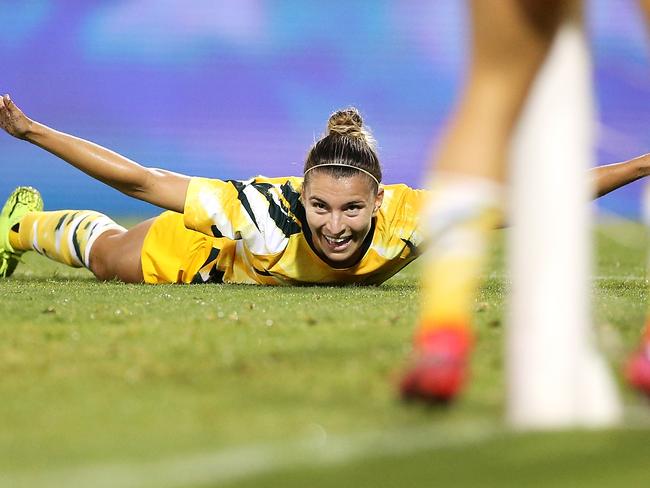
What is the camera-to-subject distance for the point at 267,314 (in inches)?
82.3

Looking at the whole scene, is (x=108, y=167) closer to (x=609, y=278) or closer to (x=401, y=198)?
(x=401, y=198)

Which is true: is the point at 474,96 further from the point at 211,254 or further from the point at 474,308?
the point at 211,254

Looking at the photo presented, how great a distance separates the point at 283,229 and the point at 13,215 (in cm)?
131

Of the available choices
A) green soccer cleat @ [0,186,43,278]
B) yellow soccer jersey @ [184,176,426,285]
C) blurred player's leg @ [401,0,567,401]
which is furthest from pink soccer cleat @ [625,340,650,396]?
green soccer cleat @ [0,186,43,278]

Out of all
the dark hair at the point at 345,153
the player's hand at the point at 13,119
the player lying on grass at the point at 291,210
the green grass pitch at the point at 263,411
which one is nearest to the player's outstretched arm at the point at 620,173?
the player lying on grass at the point at 291,210

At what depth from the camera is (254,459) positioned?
928mm

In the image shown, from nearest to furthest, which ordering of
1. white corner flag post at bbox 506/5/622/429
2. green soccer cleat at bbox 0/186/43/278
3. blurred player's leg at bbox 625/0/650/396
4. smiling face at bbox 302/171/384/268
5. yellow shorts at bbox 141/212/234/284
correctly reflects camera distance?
white corner flag post at bbox 506/5/622/429 → blurred player's leg at bbox 625/0/650/396 → smiling face at bbox 302/171/384/268 → yellow shorts at bbox 141/212/234/284 → green soccer cleat at bbox 0/186/43/278

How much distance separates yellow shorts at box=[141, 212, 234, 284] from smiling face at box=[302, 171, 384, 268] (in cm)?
40

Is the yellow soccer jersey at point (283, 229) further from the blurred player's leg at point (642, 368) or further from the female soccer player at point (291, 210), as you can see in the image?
the blurred player's leg at point (642, 368)

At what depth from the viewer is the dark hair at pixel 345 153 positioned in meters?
2.85

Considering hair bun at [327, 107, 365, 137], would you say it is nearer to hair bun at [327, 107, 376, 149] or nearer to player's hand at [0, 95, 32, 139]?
hair bun at [327, 107, 376, 149]

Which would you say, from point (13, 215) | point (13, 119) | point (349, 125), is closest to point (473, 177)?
point (349, 125)

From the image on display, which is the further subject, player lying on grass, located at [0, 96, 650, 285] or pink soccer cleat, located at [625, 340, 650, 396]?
player lying on grass, located at [0, 96, 650, 285]

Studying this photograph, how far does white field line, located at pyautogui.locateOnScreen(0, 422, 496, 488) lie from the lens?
2.85 ft
